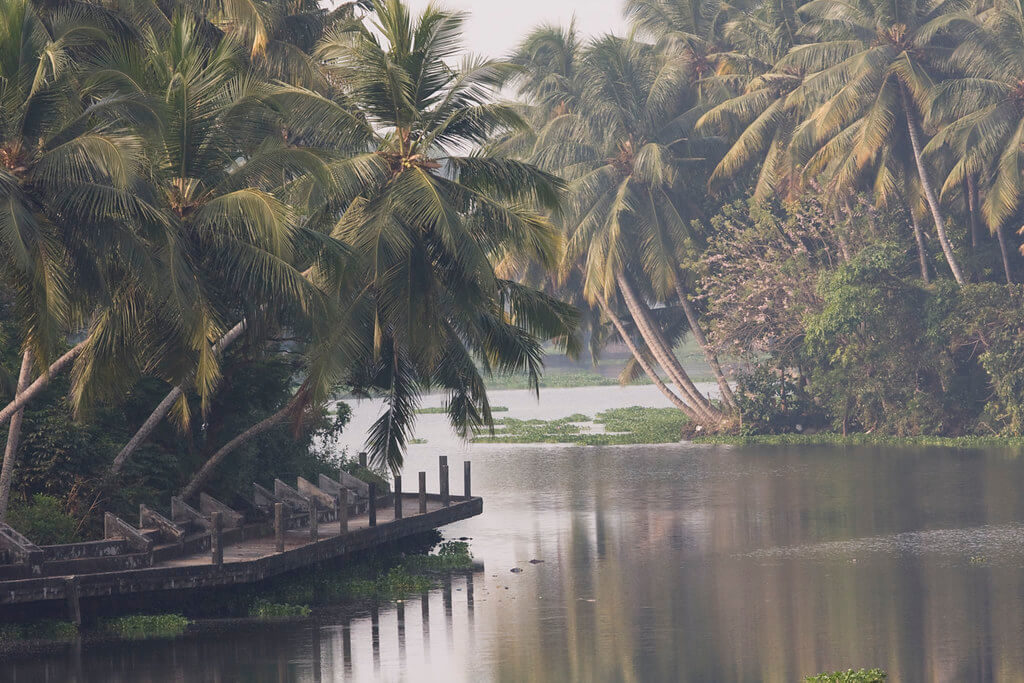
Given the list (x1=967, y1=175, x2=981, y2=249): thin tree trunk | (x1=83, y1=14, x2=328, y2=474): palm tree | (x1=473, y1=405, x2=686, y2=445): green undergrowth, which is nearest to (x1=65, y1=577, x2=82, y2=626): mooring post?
(x1=83, y1=14, x2=328, y2=474): palm tree

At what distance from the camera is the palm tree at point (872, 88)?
49.1 meters

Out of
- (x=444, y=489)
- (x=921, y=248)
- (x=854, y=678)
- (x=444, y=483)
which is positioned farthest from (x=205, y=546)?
(x=921, y=248)

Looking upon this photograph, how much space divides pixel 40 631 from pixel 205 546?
12.2 ft

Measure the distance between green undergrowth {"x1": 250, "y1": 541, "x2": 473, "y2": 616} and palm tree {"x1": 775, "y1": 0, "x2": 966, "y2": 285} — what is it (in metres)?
26.9

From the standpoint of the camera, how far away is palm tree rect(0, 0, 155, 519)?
811 inches

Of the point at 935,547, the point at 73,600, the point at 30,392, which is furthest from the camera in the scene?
the point at 935,547

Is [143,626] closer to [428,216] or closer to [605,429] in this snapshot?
[428,216]

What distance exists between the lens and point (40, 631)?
71.3 feet

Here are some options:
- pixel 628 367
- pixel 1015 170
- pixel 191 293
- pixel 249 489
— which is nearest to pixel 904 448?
pixel 1015 170

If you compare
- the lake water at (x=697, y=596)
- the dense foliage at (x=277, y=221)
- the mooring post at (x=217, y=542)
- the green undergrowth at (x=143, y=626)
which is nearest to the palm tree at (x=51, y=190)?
the dense foliage at (x=277, y=221)

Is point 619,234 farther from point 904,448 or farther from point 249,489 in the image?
point 249,489

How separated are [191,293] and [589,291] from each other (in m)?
34.9

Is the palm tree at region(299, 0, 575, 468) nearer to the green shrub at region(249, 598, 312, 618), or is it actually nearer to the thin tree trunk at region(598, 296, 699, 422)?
the green shrub at region(249, 598, 312, 618)

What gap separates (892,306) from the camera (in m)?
51.1
